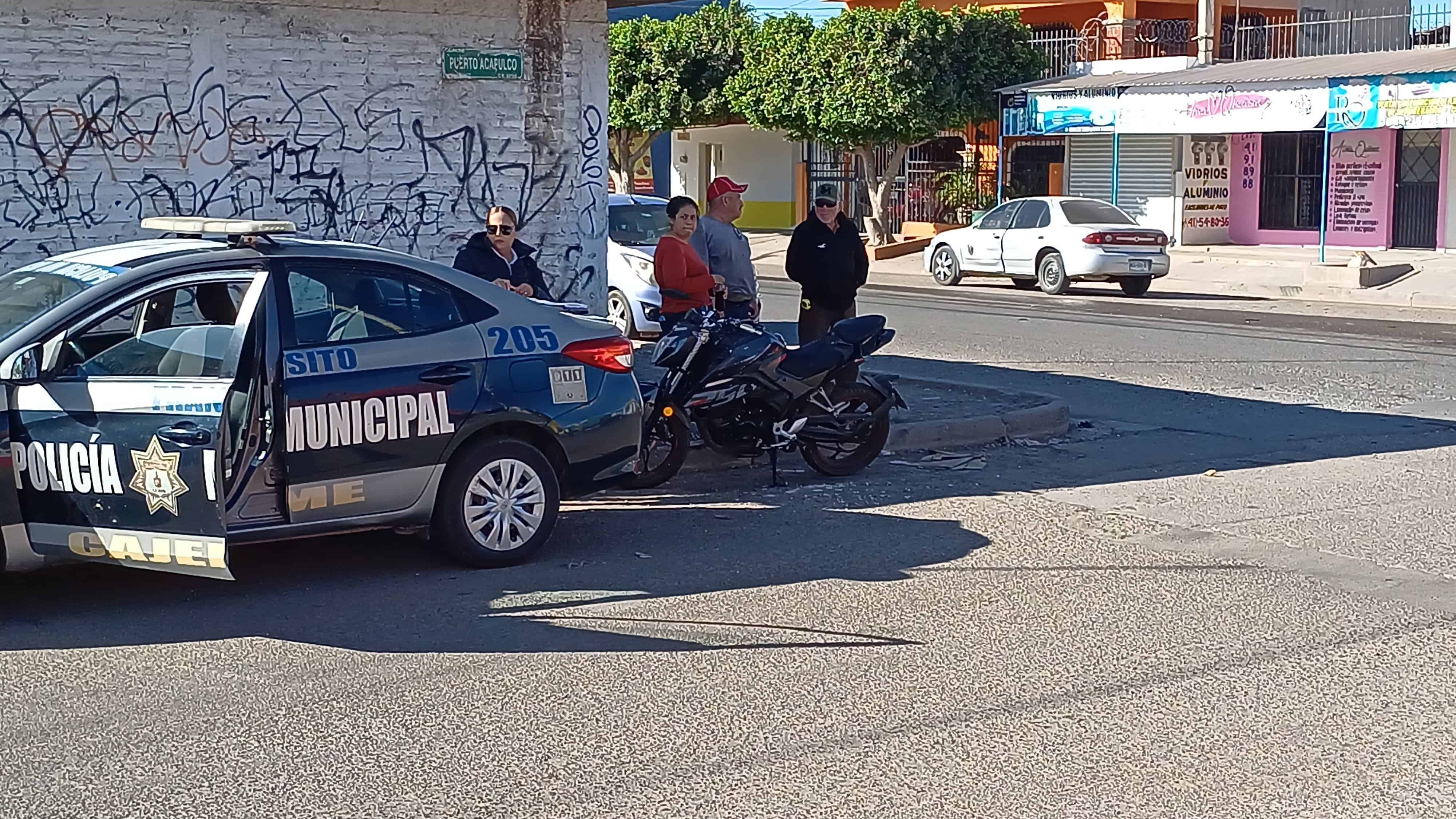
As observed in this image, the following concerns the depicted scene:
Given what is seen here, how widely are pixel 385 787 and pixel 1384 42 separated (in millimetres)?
37446

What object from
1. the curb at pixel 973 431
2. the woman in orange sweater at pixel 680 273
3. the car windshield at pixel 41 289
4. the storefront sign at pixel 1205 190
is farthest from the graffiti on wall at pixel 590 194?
the storefront sign at pixel 1205 190

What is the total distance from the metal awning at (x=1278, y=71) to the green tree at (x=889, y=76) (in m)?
0.81

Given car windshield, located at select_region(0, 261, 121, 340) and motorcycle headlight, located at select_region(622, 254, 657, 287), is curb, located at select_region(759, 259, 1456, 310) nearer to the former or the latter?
motorcycle headlight, located at select_region(622, 254, 657, 287)

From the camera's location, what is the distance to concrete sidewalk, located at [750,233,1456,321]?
979 inches

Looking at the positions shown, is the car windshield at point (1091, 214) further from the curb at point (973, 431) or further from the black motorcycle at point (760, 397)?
the black motorcycle at point (760, 397)

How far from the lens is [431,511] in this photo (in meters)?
7.50

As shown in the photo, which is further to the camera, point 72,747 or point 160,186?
point 160,186

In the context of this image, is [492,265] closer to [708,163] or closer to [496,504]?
[496,504]

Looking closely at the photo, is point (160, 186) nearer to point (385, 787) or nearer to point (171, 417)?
point (171, 417)

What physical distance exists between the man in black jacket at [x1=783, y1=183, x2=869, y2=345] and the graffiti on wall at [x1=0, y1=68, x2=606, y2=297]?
182cm

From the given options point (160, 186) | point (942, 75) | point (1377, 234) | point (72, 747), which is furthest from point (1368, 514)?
point (942, 75)

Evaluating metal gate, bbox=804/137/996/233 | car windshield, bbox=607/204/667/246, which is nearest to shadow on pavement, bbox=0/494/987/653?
car windshield, bbox=607/204/667/246

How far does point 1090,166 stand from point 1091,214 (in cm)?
988

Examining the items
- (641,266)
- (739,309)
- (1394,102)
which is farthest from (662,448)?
(1394,102)
